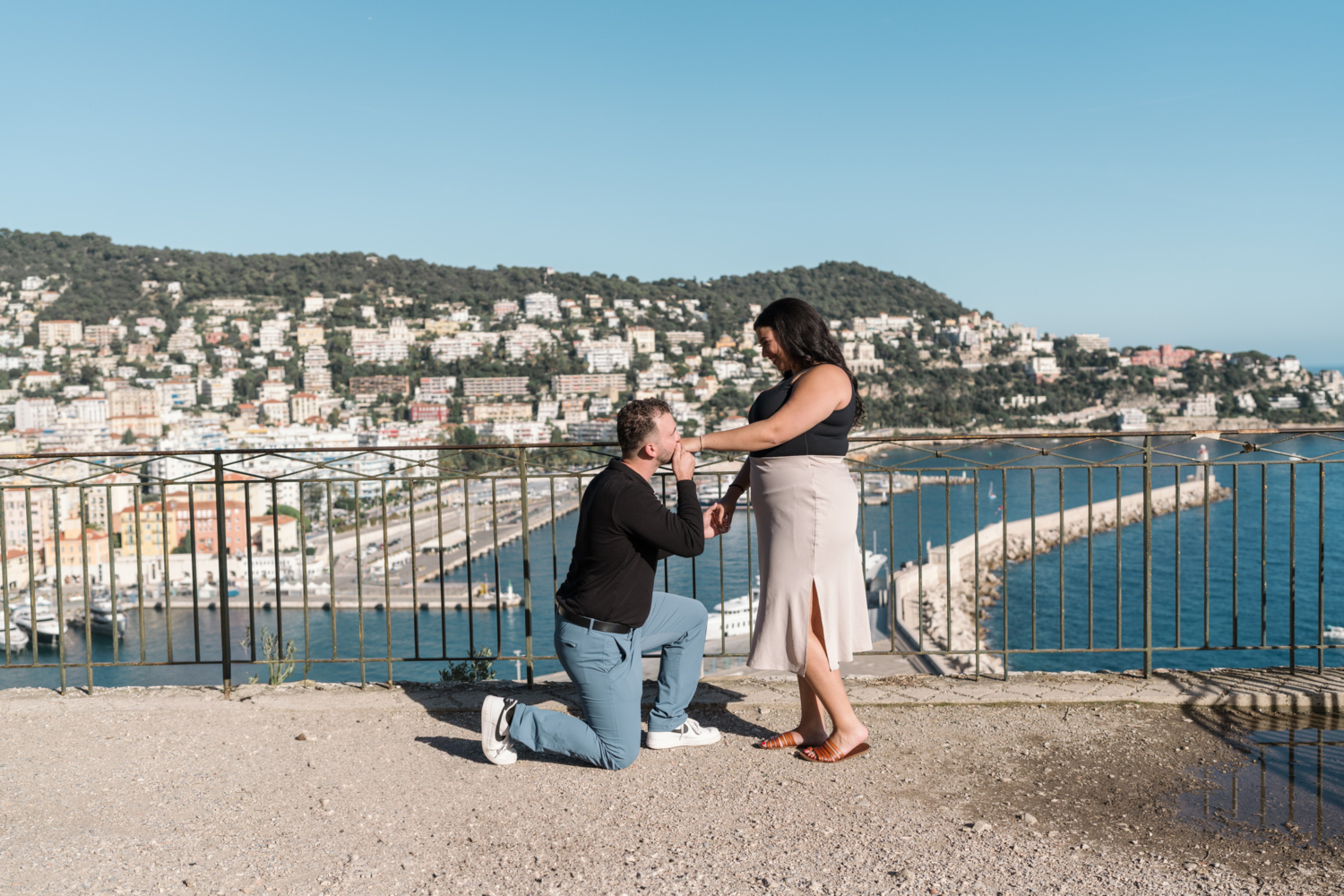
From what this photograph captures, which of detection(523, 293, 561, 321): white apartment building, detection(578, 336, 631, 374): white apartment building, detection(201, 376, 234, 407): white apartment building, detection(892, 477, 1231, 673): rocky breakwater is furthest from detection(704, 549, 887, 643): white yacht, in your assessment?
detection(523, 293, 561, 321): white apartment building

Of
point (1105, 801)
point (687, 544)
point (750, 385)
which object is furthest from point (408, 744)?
point (750, 385)

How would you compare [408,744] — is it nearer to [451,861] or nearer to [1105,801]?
[451,861]

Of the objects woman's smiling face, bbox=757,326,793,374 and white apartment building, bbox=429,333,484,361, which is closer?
woman's smiling face, bbox=757,326,793,374

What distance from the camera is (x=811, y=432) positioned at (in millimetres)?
2494

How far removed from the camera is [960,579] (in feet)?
142

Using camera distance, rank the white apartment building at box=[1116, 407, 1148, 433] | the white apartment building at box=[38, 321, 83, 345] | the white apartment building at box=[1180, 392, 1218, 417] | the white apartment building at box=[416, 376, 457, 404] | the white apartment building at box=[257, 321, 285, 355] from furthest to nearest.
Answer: the white apartment building at box=[257, 321, 285, 355]
the white apartment building at box=[38, 321, 83, 345]
the white apartment building at box=[416, 376, 457, 404]
the white apartment building at box=[1180, 392, 1218, 417]
the white apartment building at box=[1116, 407, 1148, 433]

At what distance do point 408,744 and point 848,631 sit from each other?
1.34 metres

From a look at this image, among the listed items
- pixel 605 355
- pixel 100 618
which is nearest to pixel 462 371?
pixel 605 355

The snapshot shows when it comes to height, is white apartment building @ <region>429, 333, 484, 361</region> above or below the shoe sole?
above

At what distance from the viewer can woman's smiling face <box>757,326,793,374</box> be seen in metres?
2.55

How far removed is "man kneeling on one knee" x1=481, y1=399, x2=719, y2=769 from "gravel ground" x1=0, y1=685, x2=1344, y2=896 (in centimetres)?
11

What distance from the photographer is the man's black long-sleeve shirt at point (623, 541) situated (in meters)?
2.49

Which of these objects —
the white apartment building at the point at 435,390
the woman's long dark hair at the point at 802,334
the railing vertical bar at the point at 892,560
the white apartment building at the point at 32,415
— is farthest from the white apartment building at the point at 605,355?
the woman's long dark hair at the point at 802,334

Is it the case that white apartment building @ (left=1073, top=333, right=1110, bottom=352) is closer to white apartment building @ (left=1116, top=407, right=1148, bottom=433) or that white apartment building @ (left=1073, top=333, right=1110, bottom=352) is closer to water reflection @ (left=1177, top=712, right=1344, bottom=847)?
white apartment building @ (left=1116, top=407, right=1148, bottom=433)
